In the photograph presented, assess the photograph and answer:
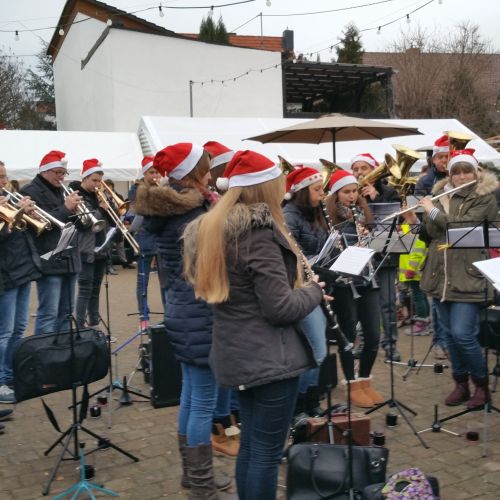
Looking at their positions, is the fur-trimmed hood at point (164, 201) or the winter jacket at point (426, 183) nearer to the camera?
the fur-trimmed hood at point (164, 201)

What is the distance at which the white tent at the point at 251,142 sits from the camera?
14.4 meters

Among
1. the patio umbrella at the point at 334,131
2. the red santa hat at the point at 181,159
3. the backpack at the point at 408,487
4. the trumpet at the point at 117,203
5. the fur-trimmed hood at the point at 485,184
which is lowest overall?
the backpack at the point at 408,487

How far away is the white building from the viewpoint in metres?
19.2

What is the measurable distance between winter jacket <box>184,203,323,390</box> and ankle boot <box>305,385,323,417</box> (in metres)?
1.90

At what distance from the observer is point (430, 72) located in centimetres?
2912

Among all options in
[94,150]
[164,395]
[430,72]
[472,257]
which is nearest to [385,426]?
[472,257]

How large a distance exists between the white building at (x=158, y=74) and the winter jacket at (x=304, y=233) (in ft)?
52.0

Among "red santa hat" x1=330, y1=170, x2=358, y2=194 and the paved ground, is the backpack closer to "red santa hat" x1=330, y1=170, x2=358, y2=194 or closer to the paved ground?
the paved ground

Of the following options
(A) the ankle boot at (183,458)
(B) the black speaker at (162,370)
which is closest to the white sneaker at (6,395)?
(B) the black speaker at (162,370)

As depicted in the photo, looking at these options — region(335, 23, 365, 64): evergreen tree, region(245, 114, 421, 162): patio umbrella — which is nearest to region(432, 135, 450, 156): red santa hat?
region(245, 114, 421, 162): patio umbrella

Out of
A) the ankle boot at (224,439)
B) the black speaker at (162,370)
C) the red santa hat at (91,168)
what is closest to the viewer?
the ankle boot at (224,439)

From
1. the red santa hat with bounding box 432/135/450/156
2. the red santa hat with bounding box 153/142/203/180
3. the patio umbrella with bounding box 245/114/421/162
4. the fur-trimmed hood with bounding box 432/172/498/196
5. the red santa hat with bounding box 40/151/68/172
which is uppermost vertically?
the patio umbrella with bounding box 245/114/421/162

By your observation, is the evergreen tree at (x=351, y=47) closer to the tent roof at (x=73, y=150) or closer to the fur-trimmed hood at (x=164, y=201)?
the tent roof at (x=73, y=150)

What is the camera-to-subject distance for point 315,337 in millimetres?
3367
